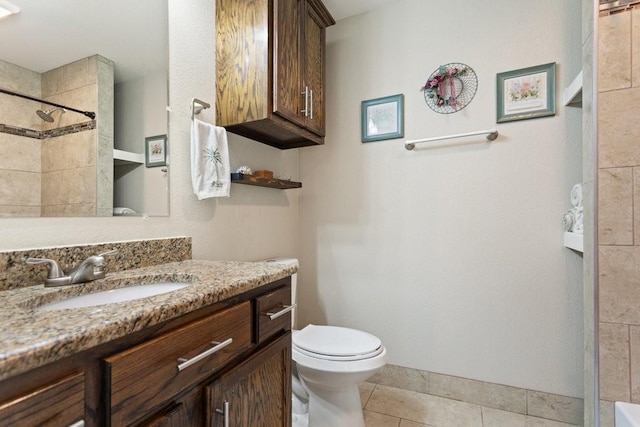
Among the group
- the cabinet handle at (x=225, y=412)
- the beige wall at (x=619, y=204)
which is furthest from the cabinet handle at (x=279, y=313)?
the beige wall at (x=619, y=204)

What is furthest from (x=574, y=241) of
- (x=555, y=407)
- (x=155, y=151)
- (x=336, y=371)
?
(x=155, y=151)

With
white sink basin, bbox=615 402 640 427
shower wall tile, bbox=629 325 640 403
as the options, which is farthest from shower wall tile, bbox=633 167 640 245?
white sink basin, bbox=615 402 640 427

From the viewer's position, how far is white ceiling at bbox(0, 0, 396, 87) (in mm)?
853

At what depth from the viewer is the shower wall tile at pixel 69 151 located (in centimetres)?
88

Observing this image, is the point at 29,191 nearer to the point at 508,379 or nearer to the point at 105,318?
the point at 105,318

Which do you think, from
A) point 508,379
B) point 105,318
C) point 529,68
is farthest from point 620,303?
point 105,318

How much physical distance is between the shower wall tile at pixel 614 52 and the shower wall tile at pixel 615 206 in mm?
355

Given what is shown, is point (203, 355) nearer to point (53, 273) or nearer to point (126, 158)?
point (53, 273)

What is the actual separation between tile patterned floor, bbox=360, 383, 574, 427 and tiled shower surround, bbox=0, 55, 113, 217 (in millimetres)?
1665

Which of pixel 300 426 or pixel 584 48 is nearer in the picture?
pixel 584 48

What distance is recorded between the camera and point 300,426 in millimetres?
1538

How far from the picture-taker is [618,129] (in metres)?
1.18

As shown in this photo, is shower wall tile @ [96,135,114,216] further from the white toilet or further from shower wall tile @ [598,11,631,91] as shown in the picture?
shower wall tile @ [598,11,631,91]

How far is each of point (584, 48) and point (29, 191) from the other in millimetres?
2250
